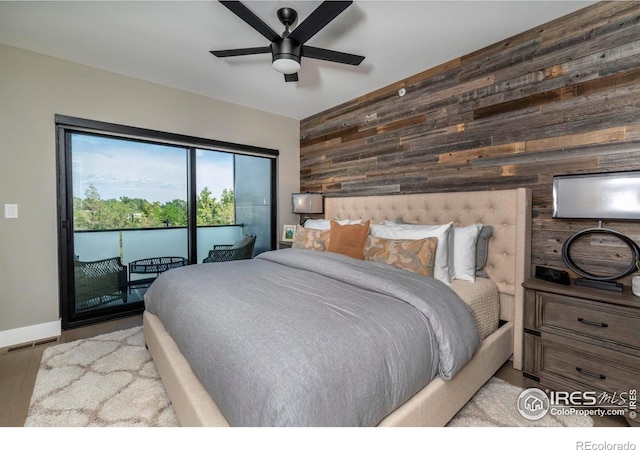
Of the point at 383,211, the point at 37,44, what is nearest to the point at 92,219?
the point at 37,44

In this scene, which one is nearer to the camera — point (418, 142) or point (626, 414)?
point (626, 414)

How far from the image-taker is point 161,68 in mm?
2932

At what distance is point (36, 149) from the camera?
269 cm

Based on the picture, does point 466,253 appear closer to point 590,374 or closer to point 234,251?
point 590,374

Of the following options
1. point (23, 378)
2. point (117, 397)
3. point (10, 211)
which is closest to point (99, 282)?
point (10, 211)

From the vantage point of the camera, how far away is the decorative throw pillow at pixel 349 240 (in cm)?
262

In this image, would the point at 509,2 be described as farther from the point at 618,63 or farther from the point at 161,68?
the point at 161,68

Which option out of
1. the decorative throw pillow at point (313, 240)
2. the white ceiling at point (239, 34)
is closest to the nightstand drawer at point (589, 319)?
the decorative throw pillow at point (313, 240)

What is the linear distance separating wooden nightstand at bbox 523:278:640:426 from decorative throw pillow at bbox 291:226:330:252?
1685 mm

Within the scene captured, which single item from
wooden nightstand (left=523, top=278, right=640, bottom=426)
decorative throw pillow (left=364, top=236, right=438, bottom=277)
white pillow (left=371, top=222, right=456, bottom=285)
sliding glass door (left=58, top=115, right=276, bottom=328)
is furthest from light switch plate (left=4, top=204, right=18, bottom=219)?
wooden nightstand (left=523, top=278, right=640, bottom=426)

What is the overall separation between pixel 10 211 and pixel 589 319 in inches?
177

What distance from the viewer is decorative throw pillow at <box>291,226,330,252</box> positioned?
9.62 feet

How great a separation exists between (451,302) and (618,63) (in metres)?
1.97

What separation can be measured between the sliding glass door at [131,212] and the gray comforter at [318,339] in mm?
1630
